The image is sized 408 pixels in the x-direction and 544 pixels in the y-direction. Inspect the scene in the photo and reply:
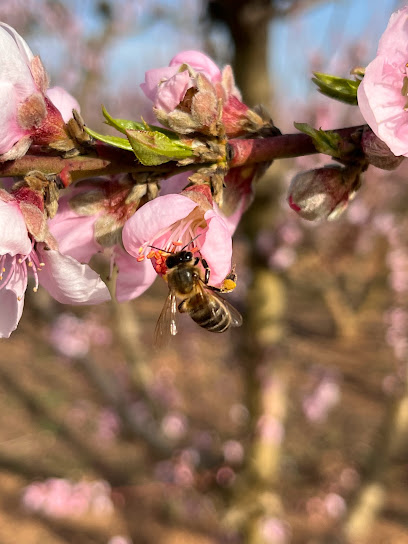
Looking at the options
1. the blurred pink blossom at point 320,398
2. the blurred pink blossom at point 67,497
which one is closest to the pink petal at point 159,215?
the blurred pink blossom at point 67,497

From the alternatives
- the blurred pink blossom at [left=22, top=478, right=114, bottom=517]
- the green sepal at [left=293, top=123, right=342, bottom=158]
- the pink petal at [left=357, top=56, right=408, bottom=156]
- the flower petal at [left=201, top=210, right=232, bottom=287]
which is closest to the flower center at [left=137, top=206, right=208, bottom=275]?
the flower petal at [left=201, top=210, right=232, bottom=287]

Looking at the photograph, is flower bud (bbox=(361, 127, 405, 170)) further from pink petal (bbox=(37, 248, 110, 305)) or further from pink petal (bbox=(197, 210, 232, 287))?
pink petal (bbox=(37, 248, 110, 305))

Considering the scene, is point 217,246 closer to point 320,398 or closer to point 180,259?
point 180,259

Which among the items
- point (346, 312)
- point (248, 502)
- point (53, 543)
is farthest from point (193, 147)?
point (346, 312)

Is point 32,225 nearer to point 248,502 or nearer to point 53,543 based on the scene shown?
point 248,502

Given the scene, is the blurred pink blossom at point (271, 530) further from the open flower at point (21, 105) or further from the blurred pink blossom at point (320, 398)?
the open flower at point (21, 105)
